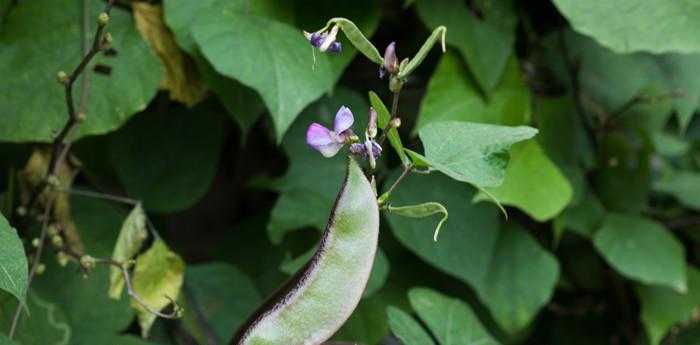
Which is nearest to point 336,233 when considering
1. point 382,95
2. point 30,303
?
point 30,303

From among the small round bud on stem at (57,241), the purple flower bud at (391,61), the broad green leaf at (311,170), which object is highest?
the purple flower bud at (391,61)

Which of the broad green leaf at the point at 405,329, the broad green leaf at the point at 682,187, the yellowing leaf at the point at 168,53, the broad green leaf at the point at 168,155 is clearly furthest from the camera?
the broad green leaf at the point at 682,187

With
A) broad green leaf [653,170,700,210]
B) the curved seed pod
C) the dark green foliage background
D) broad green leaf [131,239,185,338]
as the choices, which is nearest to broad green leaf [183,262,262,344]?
A: the dark green foliage background

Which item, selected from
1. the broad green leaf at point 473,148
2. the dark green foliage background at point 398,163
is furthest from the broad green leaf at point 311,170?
the broad green leaf at point 473,148

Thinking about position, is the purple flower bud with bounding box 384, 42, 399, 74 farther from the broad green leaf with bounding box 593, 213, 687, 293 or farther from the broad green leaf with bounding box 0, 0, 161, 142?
the broad green leaf with bounding box 593, 213, 687, 293

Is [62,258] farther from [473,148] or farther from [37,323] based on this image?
[473,148]

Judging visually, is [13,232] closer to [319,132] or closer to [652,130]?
[319,132]

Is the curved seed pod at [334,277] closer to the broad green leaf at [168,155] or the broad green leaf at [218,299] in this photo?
the broad green leaf at [218,299]
